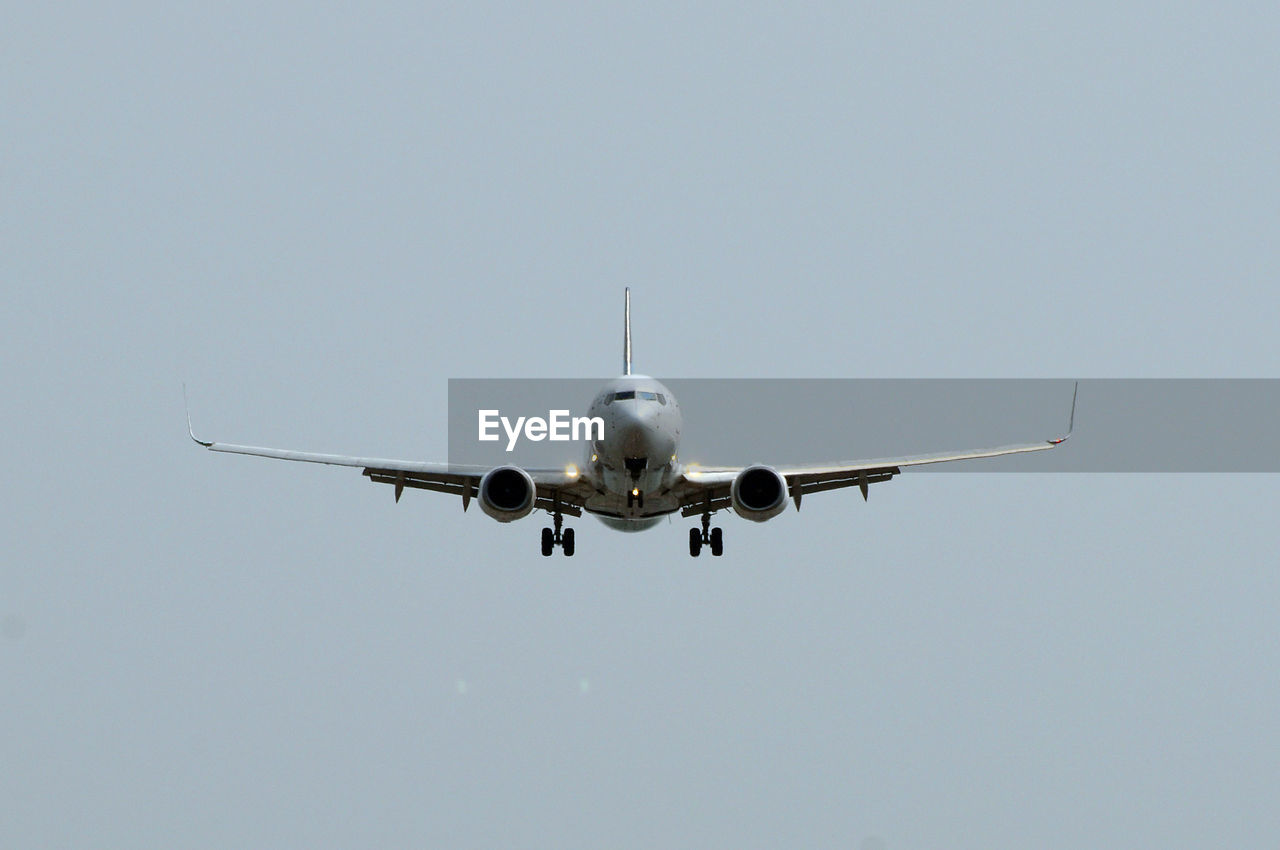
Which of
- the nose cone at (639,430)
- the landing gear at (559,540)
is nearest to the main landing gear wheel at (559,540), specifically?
the landing gear at (559,540)

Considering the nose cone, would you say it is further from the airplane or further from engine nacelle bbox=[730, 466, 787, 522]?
engine nacelle bbox=[730, 466, 787, 522]

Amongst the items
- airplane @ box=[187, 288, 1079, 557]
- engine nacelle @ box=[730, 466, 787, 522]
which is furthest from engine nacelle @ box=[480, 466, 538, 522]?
engine nacelle @ box=[730, 466, 787, 522]

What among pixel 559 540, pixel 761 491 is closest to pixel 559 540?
pixel 559 540

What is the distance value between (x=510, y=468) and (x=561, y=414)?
7.63 m

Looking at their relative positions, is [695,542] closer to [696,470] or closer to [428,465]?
[696,470]

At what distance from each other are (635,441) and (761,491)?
13.3 ft

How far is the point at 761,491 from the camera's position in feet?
150

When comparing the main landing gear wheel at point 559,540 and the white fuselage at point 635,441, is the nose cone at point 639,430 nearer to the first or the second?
Answer: the white fuselage at point 635,441

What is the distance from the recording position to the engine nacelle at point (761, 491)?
4562 centimetres

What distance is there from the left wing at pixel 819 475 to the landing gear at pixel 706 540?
110cm

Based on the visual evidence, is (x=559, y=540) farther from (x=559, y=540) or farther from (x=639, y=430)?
(x=639, y=430)

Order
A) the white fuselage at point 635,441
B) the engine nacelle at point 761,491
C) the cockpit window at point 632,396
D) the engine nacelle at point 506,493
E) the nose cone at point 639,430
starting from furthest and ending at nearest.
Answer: the engine nacelle at point 761,491
the engine nacelle at point 506,493
the cockpit window at point 632,396
the white fuselage at point 635,441
the nose cone at point 639,430

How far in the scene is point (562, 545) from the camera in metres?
52.5

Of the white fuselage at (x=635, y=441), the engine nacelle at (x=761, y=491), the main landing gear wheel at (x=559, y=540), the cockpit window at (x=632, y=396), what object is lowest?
the main landing gear wheel at (x=559, y=540)
